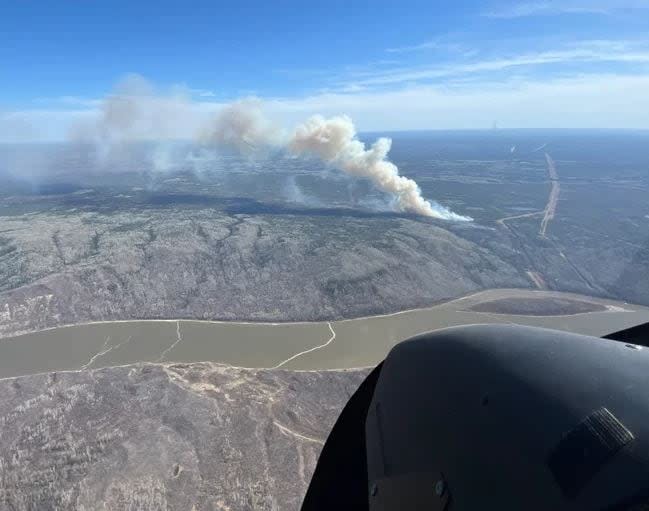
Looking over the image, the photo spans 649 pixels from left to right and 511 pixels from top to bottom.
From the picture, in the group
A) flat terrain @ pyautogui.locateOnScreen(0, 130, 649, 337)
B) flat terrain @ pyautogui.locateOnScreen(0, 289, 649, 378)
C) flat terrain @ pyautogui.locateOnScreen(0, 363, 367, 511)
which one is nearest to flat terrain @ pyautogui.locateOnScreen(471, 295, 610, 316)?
flat terrain @ pyautogui.locateOnScreen(0, 289, 649, 378)

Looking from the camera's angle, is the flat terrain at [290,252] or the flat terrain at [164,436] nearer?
the flat terrain at [164,436]

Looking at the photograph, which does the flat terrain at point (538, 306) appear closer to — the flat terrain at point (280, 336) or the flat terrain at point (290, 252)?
the flat terrain at point (280, 336)

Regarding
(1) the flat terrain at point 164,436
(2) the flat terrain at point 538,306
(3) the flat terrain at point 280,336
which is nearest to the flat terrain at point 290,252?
(3) the flat terrain at point 280,336

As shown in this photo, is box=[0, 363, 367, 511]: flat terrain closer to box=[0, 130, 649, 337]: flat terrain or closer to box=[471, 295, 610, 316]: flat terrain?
box=[0, 130, 649, 337]: flat terrain

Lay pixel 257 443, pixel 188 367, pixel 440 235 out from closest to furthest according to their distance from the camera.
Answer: pixel 257 443 < pixel 188 367 < pixel 440 235

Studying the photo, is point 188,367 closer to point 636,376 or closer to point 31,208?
point 636,376

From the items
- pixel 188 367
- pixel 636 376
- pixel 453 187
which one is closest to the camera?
pixel 636 376

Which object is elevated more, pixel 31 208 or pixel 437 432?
pixel 437 432

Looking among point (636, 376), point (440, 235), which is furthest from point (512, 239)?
point (636, 376)
